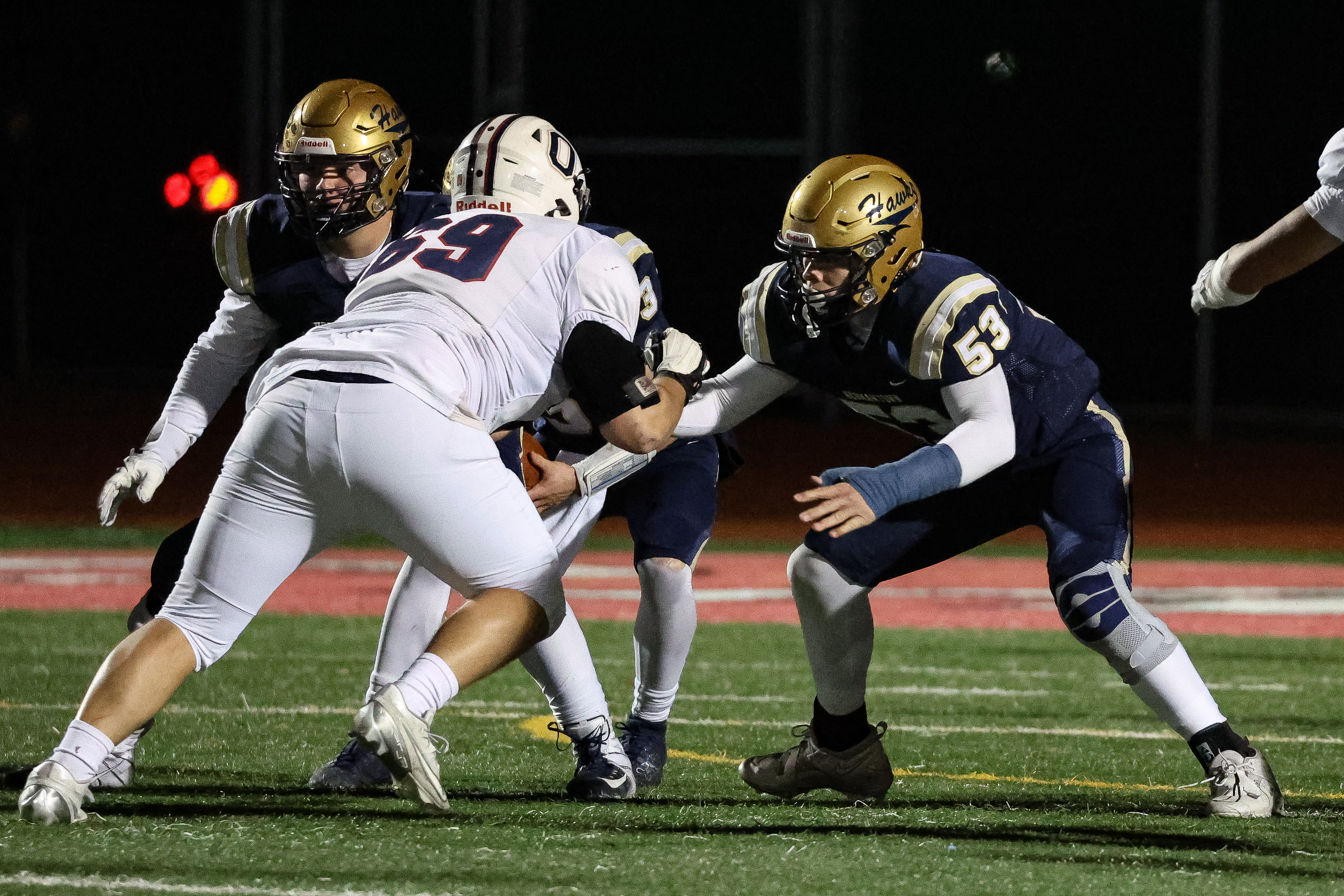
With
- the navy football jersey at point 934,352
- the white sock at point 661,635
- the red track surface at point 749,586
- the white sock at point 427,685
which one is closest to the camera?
the white sock at point 427,685

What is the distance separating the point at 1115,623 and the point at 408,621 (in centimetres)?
167

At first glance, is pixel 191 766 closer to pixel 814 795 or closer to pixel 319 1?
pixel 814 795

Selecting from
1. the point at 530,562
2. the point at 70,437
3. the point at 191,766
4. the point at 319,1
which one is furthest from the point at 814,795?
the point at 319,1

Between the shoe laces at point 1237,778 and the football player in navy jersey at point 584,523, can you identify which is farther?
the football player in navy jersey at point 584,523

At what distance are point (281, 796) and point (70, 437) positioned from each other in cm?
1377

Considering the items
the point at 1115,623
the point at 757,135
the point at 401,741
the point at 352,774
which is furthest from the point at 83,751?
the point at 757,135

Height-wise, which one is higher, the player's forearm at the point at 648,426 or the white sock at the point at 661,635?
the player's forearm at the point at 648,426

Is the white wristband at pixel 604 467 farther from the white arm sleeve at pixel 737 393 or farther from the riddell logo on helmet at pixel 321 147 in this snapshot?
the riddell logo on helmet at pixel 321 147

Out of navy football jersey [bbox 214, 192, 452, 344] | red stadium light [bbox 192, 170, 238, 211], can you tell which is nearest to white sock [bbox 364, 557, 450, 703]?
navy football jersey [bbox 214, 192, 452, 344]

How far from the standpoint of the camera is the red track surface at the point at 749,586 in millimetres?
8336

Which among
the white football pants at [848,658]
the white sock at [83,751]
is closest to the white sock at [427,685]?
the white sock at [83,751]

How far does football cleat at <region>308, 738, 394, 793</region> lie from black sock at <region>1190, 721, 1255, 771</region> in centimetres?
184

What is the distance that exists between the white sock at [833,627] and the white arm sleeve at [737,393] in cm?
36

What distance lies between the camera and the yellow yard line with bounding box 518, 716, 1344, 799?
4.38 meters
